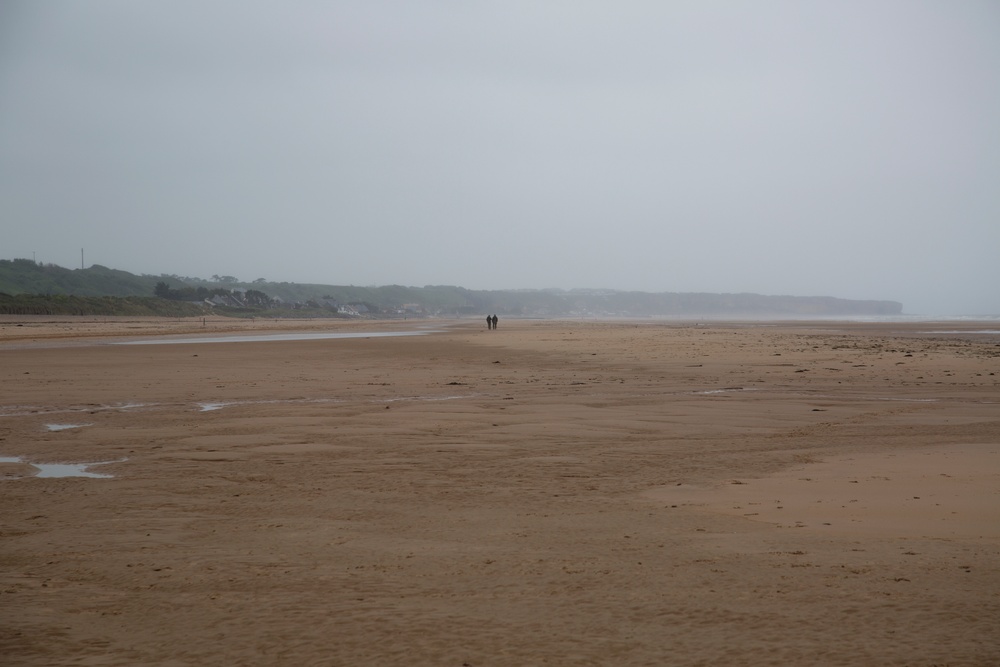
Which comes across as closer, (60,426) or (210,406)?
(60,426)

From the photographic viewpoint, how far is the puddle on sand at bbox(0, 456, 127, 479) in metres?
6.88

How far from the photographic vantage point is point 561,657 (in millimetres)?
3111

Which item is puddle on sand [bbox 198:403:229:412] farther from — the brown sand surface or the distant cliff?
the distant cliff

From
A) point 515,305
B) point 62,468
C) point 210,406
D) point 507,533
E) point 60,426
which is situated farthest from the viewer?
point 515,305

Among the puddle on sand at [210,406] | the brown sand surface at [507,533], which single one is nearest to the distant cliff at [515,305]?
the puddle on sand at [210,406]

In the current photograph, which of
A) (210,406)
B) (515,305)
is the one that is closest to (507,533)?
(210,406)

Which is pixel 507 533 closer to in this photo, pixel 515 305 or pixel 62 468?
pixel 62 468

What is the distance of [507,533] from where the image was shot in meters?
4.95

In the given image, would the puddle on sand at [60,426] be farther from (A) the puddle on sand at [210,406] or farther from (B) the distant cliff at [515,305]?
(B) the distant cliff at [515,305]

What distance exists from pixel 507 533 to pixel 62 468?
4780 mm

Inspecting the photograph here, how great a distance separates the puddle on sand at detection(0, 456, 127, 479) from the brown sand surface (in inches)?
7.5

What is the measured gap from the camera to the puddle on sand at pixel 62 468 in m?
6.88

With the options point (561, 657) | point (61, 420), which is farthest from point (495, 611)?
point (61, 420)

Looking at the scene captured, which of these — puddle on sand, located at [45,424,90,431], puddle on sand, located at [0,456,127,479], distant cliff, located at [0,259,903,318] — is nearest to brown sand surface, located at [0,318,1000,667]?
puddle on sand, located at [45,424,90,431]
